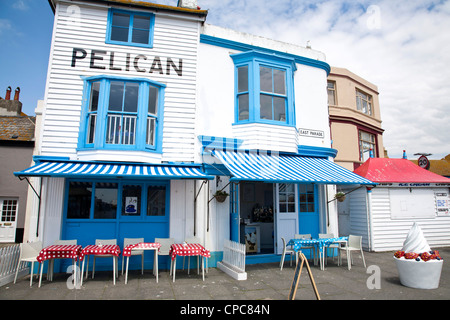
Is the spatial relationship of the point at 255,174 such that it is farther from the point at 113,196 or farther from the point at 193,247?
the point at 113,196

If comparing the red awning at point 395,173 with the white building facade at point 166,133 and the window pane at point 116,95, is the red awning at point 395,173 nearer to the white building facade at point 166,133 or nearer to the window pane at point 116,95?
the white building facade at point 166,133

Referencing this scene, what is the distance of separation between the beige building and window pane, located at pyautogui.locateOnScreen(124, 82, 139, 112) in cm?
1273

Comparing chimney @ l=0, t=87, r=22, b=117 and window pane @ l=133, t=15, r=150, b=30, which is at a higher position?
chimney @ l=0, t=87, r=22, b=117

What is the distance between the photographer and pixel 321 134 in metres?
11.1

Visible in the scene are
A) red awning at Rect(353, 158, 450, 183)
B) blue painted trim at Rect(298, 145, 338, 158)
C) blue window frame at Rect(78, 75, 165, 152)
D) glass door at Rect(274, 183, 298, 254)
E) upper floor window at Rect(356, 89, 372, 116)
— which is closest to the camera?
blue window frame at Rect(78, 75, 165, 152)

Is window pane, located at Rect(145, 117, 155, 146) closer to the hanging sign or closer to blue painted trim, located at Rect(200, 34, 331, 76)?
blue painted trim, located at Rect(200, 34, 331, 76)

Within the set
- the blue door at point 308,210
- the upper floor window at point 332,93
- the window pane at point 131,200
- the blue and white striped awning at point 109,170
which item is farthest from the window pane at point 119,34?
the upper floor window at point 332,93

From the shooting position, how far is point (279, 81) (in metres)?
10.4

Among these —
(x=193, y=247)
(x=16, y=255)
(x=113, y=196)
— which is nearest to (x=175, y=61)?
(x=113, y=196)

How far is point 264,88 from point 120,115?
5.06m

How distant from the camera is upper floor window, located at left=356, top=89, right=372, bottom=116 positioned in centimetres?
1947

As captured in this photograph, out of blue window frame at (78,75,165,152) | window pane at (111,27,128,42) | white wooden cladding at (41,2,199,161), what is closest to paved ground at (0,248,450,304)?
white wooden cladding at (41,2,199,161)

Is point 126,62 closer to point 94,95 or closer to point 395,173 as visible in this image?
point 94,95

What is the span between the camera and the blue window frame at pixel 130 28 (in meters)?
9.34
